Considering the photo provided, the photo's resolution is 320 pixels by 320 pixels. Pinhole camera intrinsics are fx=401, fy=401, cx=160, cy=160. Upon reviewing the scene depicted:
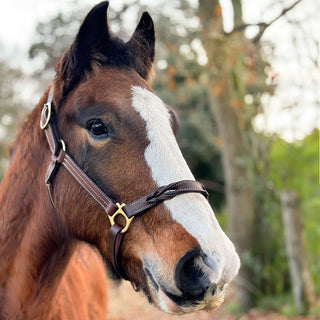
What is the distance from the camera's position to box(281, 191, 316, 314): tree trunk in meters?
6.97

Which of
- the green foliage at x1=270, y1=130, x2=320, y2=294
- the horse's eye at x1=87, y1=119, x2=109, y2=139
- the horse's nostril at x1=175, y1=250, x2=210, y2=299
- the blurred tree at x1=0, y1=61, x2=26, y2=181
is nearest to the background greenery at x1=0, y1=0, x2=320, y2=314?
the green foliage at x1=270, y1=130, x2=320, y2=294

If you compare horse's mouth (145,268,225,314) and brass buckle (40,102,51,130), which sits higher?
brass buckle (40,102,51,130)

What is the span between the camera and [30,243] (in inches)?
96.9

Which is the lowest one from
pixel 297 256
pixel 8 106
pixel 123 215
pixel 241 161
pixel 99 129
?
pixel 297 256

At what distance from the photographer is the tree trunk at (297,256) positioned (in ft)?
22.9

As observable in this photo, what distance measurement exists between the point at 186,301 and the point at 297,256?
5.75 metres

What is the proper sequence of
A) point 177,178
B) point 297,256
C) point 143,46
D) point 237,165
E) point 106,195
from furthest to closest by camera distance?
point 237,165 < point 297,256 < point 143,46 < point 106,195 < point 177,178

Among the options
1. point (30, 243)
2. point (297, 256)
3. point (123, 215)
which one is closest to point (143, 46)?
point (123, 215)

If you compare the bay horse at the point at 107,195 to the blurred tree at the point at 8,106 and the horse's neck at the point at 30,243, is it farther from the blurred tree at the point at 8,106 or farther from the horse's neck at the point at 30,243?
the blurred tree at the point at 8,106

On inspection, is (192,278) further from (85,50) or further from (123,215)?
(85,50)

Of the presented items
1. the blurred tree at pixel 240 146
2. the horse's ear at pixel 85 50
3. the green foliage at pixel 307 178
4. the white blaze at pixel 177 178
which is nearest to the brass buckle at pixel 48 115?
the horse's ear at pixel 85 50

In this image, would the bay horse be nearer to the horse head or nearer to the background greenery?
the horse head

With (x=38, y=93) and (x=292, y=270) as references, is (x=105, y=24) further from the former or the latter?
(x=38, y=93)

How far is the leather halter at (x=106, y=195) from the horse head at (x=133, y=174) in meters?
0.03
